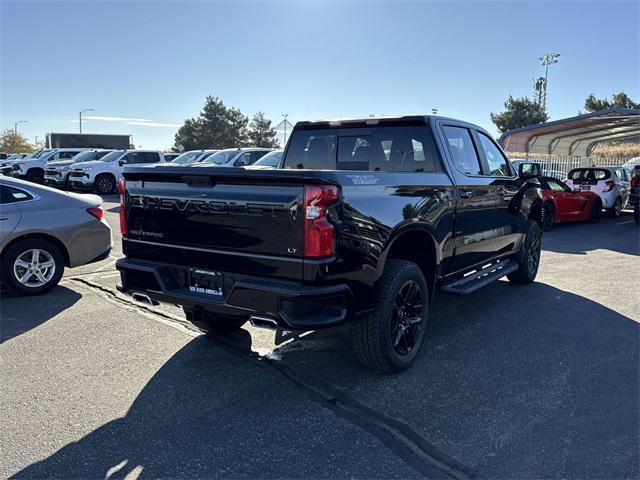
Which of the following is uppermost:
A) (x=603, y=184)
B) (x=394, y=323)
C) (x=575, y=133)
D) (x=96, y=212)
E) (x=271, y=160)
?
(x=575, y=133)

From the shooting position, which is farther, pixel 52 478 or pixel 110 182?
pixel 110 182

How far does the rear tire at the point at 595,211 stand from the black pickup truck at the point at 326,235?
35.7 ft

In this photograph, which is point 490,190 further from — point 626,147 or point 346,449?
point 626,147

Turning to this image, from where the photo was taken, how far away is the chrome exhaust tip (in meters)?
3.39

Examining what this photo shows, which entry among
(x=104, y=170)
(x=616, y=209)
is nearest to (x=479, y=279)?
(x=616, y=209)

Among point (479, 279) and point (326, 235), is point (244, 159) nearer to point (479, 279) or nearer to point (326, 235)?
point (479, 279)

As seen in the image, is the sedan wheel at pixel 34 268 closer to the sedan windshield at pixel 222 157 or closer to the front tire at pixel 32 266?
the front tire at pixel 32 266

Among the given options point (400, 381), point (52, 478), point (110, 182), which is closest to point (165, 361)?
point (52, 478)

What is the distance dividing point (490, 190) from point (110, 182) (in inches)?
723

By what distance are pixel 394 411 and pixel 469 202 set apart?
2444mm

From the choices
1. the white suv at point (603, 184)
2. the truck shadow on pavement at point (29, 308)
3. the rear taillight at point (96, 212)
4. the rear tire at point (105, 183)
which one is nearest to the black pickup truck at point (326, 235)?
the truck shadow on pavement at point (29, 308)

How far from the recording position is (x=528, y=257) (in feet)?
22.9

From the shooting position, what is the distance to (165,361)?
4.43m

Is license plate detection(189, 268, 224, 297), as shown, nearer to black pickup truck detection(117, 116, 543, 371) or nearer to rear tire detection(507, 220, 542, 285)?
black pickup truck detection(117, 116, 543, 371)
